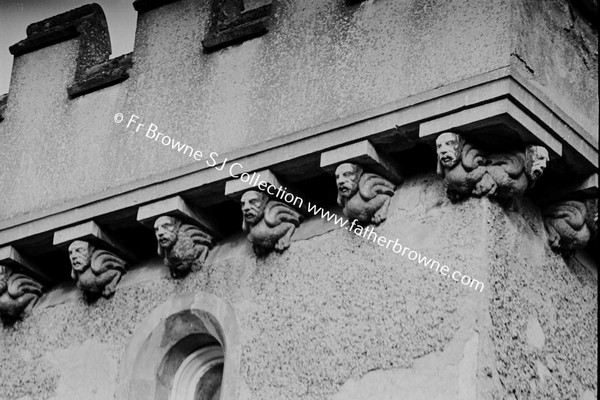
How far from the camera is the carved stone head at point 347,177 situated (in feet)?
29.2

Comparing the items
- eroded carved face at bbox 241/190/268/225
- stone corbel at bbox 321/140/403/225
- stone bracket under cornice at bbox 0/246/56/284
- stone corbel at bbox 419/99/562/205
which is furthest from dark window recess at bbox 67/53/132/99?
stone corbel at bbox 419/99/562/205

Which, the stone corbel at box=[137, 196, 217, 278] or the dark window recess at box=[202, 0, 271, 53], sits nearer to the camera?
the stone corbel at box=[137, 196, 217, 278]

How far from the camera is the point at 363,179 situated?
8977mm

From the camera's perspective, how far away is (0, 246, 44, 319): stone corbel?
1037 centimetres

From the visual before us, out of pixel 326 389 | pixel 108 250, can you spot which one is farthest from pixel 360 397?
pixel 108 250

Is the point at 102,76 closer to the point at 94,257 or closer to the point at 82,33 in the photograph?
the point at 82,33

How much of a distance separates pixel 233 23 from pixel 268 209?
133cm

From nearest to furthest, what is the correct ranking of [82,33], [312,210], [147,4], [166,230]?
[312,210] → [166,230] → [147,4] → [82,33]

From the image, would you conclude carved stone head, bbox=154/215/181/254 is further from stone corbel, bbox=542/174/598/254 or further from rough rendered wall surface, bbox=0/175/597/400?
stone corbel, bbox=542/174/598/254

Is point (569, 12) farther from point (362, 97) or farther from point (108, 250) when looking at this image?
point (108, 250)

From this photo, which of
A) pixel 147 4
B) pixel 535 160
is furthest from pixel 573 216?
pixel 147 4

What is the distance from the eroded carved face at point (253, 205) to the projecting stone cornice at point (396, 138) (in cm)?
14

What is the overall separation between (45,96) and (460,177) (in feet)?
10.7

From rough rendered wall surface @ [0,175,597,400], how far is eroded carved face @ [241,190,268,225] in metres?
0.25
